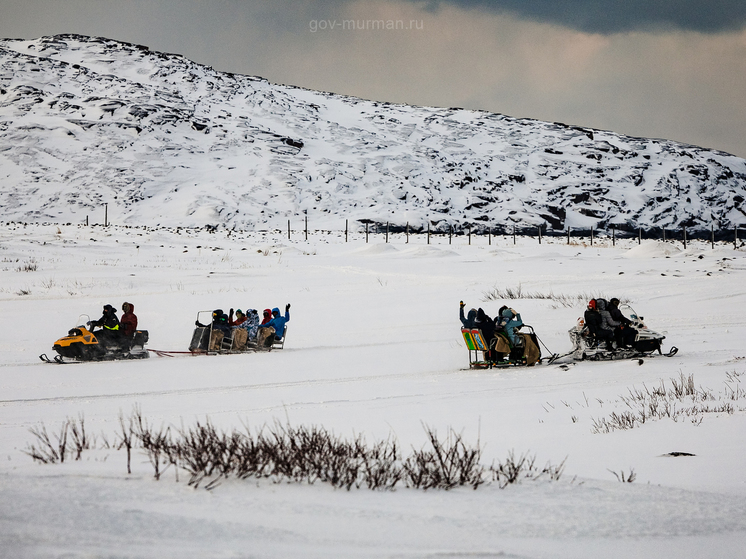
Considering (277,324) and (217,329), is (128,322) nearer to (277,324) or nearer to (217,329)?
(217,329)

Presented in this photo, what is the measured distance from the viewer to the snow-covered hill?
85562 millimetres

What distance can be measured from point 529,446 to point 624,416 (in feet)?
5.36

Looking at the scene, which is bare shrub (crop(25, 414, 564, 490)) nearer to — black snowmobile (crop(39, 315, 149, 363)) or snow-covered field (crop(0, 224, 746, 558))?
snow-covered field (crop(0, 224, 746, 558))

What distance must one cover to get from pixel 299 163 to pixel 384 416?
93.2 meters

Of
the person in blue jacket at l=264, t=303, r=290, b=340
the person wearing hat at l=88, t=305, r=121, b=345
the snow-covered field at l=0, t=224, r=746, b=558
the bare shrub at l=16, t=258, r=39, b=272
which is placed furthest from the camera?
the bare shrub at l=16, t=258, r=39, b=272

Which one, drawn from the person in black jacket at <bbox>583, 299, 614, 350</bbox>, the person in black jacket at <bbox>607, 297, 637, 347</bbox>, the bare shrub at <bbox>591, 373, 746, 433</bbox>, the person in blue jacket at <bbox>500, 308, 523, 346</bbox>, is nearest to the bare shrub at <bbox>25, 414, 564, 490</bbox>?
the bare shrub at <bbox>591, 373, 746, 433</bbox>

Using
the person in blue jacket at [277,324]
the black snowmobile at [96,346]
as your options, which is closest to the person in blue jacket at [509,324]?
the person in blue jacket at [277,324]

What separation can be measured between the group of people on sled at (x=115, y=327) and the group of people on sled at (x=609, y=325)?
9.82 metres

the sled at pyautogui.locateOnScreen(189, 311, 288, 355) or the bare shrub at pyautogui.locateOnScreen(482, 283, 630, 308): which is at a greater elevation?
the bare shrub at pyautogui.locateOnScreen(482, 283, 630, 308)

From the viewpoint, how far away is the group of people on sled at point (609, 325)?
41.1 ft

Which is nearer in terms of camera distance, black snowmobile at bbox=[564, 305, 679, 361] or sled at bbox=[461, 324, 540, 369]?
sled at bbox=[461, 324, 540, 369]

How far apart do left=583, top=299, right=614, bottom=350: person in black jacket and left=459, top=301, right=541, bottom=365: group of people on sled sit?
1.18 metres

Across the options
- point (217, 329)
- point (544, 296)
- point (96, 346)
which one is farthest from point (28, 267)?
point (544, 296)

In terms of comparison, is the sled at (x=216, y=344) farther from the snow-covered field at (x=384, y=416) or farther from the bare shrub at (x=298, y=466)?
the bare shrub at (x=298, y=466)
